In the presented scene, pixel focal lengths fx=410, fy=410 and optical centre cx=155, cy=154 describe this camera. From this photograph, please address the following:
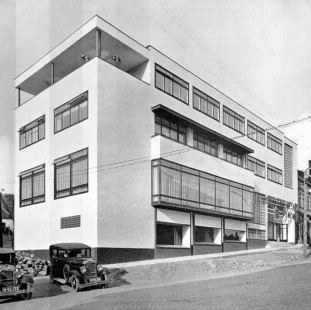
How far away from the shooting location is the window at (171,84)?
28672 millimetres

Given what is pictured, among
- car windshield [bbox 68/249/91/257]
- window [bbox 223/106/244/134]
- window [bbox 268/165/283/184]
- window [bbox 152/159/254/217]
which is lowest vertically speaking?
car windshield [bbox 68/249/91/257]

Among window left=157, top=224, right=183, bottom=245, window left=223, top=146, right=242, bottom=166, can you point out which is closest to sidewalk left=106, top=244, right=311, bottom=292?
window left=157, top=224, right=183, bottom=245

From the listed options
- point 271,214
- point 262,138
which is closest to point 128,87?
point 262,138

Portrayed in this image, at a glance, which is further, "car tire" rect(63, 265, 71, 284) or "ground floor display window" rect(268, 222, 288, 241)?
"ground floor display window" rect(268, 222, 288, 241)

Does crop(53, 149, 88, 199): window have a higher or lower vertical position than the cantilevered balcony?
lower

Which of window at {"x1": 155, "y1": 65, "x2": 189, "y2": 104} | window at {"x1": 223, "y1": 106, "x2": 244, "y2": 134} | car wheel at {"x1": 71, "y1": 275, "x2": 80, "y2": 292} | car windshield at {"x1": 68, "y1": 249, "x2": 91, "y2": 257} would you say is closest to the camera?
car wheel at {"x1": 71, "y1": 275, "x2": 80, "y2": 292}

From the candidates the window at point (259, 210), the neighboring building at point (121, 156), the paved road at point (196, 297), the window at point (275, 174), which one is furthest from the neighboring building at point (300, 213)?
the paved road at point (196, 297)

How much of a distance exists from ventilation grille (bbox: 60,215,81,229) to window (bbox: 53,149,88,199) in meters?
1.46

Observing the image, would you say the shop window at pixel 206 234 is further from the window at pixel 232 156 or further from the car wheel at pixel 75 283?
the car wheel at pixel 75 283

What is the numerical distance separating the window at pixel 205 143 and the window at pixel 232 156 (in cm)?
191

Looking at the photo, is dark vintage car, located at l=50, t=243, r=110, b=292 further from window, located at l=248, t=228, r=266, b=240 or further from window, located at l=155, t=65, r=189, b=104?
window, located at l=248, t=228, r=266, b=240

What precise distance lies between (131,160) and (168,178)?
10.5 feet

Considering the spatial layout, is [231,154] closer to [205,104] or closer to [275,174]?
[205,104]

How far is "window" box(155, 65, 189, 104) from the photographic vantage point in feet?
94.1
